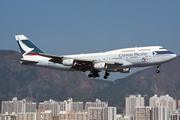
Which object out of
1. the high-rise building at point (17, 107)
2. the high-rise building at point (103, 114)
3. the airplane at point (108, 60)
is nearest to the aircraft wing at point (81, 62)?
the airplane at point (108, 60)

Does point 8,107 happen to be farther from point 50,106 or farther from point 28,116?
point 28,116

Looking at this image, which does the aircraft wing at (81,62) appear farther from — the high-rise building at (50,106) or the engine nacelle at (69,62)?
the high-rise building at (50,106)

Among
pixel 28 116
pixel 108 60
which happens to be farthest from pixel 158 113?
pixel 108 60

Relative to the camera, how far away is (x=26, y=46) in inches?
2857

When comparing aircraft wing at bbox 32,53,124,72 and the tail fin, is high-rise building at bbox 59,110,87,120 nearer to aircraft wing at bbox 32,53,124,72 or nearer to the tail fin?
the tail fin

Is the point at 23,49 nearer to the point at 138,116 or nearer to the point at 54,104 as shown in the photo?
the point at 138,116

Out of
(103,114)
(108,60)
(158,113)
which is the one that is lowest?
(103,114)

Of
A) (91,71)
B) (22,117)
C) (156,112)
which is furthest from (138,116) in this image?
(91,71)

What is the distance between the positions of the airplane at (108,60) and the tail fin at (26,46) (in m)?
2.32

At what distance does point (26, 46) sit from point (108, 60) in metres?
19.8

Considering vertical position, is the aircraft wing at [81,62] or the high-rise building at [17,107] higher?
the aircraft wing at [81,62]

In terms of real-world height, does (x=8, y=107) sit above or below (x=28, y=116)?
above

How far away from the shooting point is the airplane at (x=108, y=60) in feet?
193

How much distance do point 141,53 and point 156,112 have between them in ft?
299
